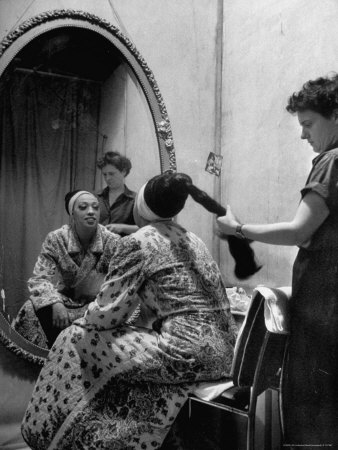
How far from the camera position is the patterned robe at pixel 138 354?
155 cm

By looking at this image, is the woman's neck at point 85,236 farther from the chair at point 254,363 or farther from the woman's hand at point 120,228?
the chair at point 254,363

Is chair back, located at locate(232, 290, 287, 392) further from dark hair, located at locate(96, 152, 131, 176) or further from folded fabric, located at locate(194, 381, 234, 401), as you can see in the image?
dark hair, located at locate(96, 152, 131, 176)

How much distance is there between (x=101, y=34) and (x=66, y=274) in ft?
3.11

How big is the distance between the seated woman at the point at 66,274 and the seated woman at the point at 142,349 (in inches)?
10.1

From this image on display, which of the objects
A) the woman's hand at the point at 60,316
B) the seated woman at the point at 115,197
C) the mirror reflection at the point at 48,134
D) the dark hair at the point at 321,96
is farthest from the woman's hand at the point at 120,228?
the dark hair at the point at 321,96

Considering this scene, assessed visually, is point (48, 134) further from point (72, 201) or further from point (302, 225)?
point (302, 225)

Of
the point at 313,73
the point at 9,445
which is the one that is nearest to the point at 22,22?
the point at 313,73

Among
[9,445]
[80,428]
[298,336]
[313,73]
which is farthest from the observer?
[9,445]

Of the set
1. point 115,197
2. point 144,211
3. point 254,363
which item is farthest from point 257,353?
point 115,197

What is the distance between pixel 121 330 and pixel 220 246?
2.97 feet

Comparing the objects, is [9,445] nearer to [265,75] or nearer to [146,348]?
[146,348]

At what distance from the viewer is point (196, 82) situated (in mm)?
2439

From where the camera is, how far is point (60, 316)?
1.92 m

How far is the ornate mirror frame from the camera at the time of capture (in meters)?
1.90
